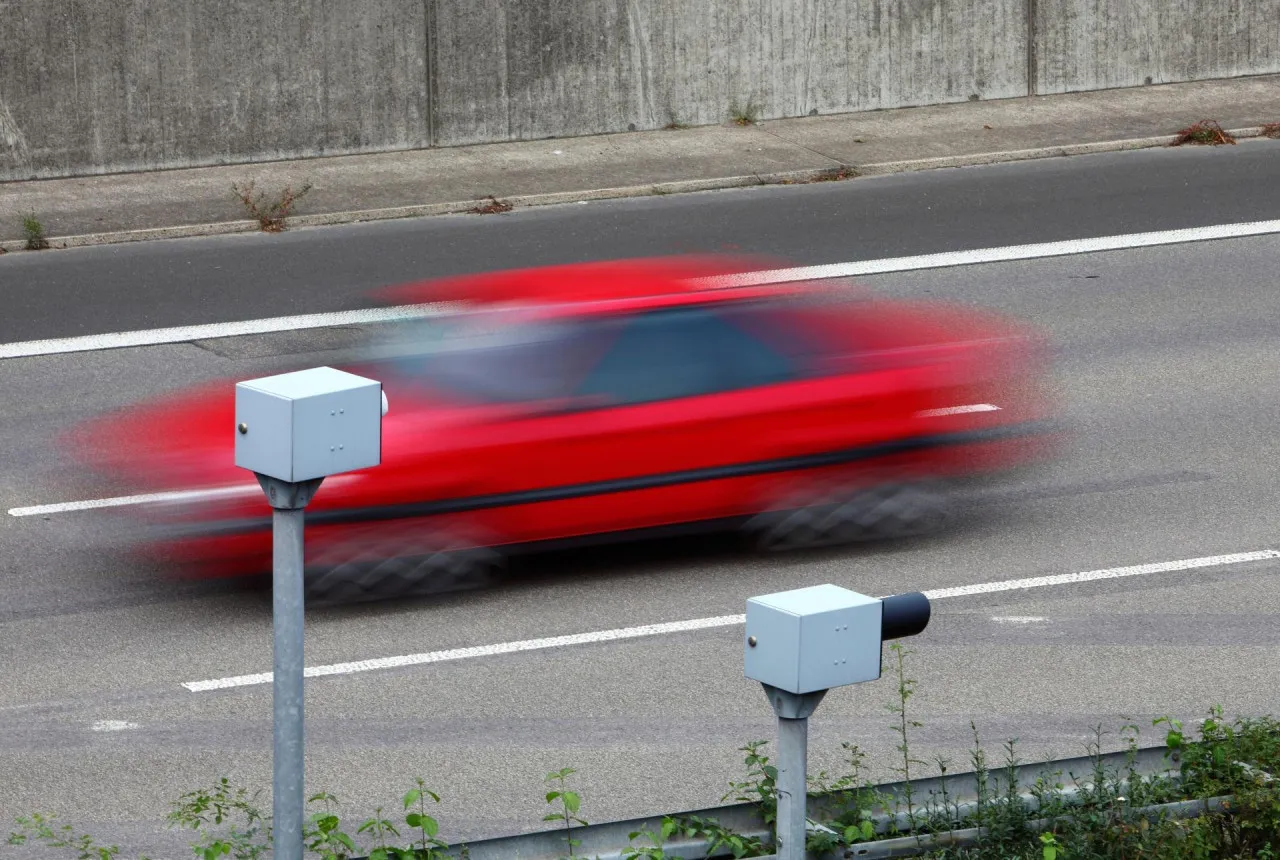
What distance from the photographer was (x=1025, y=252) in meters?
16.8

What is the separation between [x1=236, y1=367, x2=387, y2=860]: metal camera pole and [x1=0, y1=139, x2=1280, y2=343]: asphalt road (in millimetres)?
9579

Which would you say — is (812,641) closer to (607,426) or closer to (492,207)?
(607,426)

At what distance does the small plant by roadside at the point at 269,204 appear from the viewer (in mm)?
17906

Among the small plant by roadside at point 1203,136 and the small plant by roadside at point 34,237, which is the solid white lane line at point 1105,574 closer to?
the small plant by roadside at point 34,237

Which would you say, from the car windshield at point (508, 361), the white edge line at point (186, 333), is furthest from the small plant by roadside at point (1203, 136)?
the car windshield at point (508, 361)

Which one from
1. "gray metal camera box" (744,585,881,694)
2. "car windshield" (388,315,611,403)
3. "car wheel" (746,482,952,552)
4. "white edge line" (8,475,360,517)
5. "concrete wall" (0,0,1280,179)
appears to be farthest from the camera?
"concrete wall" (0,0,1280,179)

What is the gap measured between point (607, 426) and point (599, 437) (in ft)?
0.23

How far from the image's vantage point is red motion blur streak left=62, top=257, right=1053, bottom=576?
10.1 m

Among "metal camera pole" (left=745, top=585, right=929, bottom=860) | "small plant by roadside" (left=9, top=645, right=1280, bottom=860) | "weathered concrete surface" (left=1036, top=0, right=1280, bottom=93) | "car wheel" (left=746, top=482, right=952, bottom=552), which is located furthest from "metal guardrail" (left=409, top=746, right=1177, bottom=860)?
"weathered concrete surface" (left=1036, top=0, right=1280, bottom=93)

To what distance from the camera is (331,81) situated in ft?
65.0

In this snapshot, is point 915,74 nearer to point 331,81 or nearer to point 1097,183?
point 1097,183

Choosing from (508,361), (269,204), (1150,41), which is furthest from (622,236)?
(1150,41)

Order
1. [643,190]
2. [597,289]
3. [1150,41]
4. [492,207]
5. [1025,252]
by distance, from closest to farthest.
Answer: [597,289] → [1025,252] → [492,207] → [643,190] → [1150,41]

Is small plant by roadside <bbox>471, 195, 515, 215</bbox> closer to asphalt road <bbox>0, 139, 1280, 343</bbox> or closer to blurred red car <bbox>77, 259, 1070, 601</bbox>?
asphalt road <bbox>0, 139, 1280, 343</bbox>
